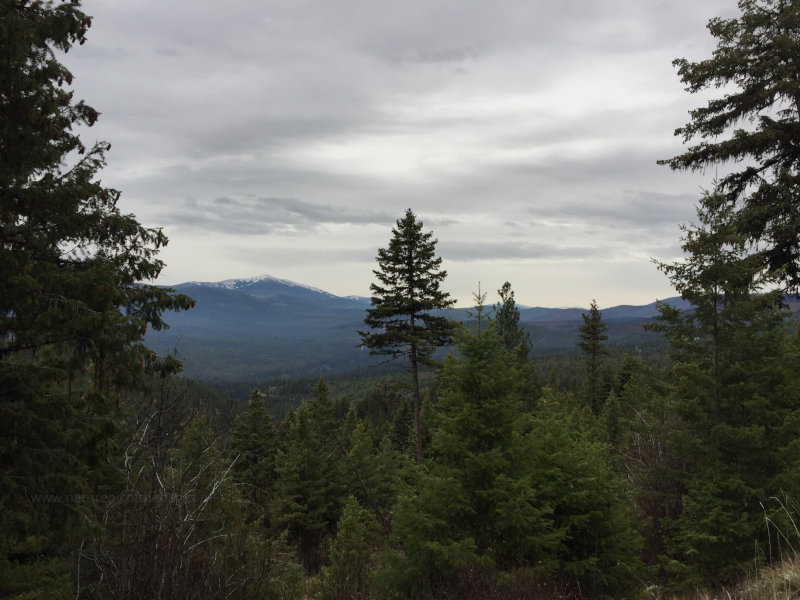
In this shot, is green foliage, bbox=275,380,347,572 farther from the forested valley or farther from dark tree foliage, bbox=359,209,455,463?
the forested valley

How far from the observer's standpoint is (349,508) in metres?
20.1

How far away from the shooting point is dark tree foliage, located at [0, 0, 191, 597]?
23.2 ft

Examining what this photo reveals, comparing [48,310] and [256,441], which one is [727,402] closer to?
[48,310]

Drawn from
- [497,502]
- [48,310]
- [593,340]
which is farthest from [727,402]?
[593,340]

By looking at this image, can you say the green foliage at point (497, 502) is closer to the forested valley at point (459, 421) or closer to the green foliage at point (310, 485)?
the forested valley at point (459, 421)

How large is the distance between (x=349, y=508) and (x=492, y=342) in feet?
46.4

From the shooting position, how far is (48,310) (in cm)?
704

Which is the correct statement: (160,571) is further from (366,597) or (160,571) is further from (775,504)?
(775,504)

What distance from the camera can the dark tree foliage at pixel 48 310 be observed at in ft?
23.2

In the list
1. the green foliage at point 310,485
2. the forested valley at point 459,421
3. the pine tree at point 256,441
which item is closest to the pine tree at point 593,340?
the green foliage at point 310,485

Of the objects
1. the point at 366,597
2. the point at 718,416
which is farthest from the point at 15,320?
the point at 718,416

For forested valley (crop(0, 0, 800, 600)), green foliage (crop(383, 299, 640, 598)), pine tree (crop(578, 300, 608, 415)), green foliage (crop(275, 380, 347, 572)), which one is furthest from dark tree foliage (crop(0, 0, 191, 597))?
pine tree (crop(578, 300, 608, 415))

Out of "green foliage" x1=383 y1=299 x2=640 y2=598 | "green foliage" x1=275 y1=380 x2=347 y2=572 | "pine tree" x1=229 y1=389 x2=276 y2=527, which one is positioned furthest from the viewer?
"pine tree" x1=229 y1=389 x2=276 y2=527

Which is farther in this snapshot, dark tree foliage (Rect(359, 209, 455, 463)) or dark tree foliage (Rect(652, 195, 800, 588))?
dark tree foliage (Rect(359, 209, 455, 463))
